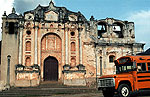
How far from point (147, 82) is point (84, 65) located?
43.7 ft

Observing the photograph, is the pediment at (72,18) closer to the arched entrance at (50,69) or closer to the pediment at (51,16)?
the pediment at (51,16)

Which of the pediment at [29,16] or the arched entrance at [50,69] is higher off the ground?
the pediment at [29,16]

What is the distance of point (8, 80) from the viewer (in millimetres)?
23094

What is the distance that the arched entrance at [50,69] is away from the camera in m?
24.5

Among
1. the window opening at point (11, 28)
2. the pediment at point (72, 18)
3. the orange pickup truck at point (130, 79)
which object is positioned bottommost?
the orange pickup truck at point (130, 79)

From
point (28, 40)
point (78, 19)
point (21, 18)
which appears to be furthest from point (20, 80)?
point (78, 19)

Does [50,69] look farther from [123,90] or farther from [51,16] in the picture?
[123,90]

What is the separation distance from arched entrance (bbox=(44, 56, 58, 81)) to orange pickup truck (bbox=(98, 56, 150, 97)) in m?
12.8

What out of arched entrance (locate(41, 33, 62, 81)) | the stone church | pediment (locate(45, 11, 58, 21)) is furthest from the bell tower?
pediment (locate(45, 11, 58, 21))

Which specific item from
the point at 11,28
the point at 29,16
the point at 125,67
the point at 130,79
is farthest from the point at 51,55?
the point at 130,79

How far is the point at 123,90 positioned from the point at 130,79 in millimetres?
838

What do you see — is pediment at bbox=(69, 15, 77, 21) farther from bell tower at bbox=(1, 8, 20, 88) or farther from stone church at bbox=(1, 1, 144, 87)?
bell tower at bbox=(1, 8, 20, 88)

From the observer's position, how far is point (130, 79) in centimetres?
1196

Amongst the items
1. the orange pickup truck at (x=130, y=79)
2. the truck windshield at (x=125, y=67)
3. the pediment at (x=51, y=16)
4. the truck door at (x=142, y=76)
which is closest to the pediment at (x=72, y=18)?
the pediment at (x=51, y=16)
